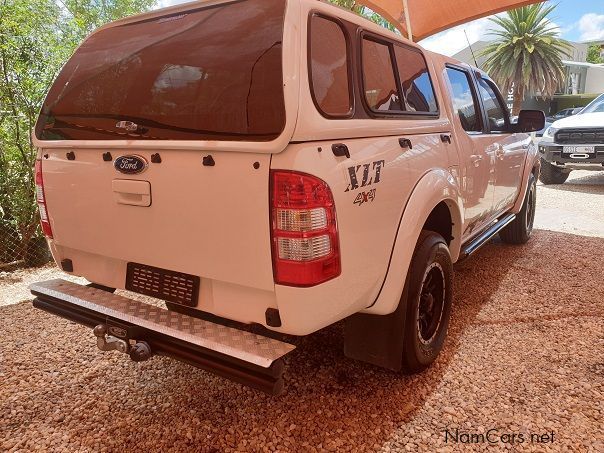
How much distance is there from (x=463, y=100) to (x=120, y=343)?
2.99 meters

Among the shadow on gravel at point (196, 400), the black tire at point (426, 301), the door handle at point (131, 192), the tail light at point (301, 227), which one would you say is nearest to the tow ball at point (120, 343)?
the shadow on gravel at point (196, 400)

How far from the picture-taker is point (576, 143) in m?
9.44

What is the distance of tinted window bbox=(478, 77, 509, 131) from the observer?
160 inches

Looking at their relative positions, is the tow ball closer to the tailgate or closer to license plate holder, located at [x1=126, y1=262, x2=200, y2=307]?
license plate holder, located at [x1=126, y1=262, x2=200, y2=307]

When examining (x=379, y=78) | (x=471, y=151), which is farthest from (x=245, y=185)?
(x=471, y=151)

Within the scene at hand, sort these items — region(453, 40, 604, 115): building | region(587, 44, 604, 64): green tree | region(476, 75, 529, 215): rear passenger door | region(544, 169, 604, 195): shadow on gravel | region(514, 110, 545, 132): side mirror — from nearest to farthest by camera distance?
region(476, 75, 529, 215): rear passenger door < region(514, 110, 545, 132): side mirror < region(544, 169, 604, 195): shadow on gravel < region(453, 40, 604, 115): building < region(587, 44, 604, 64): green tree

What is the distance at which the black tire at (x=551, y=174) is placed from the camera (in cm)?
1044

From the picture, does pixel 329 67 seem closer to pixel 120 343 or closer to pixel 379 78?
pixel 379 78

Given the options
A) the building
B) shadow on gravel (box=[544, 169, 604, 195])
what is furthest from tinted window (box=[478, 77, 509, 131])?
the building

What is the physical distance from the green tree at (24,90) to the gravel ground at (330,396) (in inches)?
69.4

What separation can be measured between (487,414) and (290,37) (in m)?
2.12

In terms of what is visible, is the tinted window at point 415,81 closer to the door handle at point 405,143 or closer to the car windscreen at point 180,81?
the door handle at point 405,143

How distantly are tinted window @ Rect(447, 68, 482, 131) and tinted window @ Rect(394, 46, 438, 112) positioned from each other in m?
0.40

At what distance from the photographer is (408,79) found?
8.95 ft
